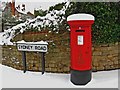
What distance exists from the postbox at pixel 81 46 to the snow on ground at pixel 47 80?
0.20 metres

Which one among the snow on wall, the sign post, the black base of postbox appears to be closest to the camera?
the black base of postbox

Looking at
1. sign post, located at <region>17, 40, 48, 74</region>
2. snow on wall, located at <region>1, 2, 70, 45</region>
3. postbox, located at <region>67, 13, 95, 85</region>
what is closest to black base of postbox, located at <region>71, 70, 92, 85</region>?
postbox, located at <region>67, 13, 95, 85</region>

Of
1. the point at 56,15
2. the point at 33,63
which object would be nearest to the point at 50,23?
the point at 56,15

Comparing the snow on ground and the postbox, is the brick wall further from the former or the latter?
the postbox

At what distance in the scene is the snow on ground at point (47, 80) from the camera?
4133 mm

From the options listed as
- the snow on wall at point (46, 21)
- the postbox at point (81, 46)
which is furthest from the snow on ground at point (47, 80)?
the snow on wall at point (46, 21)

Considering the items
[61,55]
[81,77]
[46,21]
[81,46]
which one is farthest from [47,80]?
[46,21]

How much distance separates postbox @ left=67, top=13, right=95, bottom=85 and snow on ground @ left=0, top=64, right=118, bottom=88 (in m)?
0.20

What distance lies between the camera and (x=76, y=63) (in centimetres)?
411

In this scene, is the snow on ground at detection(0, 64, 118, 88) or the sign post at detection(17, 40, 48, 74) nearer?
the snow on ground at detection(0, 64, 118, 88)

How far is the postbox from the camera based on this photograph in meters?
3.91

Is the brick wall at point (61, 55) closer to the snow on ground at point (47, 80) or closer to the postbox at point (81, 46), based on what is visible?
the snow on ground at point (47, 80)

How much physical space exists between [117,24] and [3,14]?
277 cm

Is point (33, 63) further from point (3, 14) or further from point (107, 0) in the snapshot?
point (107, 0)
